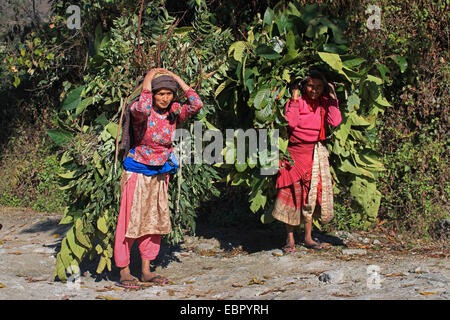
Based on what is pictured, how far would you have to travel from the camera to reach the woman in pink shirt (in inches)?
198

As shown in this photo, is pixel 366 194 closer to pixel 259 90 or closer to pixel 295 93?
pixel 295 93

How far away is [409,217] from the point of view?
6211 millimetres

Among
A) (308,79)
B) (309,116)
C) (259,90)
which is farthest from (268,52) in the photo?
(309,116)

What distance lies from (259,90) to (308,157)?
2.69 ft

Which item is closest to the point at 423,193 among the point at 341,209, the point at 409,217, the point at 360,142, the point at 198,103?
the point at 409,217

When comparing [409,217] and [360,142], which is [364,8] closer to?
[360,142]

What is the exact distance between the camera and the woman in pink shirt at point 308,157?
198 inches

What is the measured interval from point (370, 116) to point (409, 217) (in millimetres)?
1476

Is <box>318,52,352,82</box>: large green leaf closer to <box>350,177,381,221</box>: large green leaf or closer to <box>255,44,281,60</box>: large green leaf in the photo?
<box>255,44,281,60</box>: large green leaf

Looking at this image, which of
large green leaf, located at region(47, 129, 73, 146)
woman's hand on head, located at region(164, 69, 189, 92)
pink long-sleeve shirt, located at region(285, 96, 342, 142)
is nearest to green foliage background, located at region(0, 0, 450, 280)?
large green leaf, located at region(47, 129, 73, 146)

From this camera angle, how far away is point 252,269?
16.4 feet

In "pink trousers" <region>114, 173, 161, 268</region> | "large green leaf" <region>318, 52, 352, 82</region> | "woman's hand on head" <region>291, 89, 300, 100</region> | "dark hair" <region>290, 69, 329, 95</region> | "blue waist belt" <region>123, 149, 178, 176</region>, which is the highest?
"large green leaf" <region>318, 52, 352, 82</region>

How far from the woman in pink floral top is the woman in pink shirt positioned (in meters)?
1.12

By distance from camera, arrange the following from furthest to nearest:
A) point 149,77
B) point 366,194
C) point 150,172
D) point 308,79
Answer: point 366,194 < point 308,79 < point 150,172 < point 149,77
